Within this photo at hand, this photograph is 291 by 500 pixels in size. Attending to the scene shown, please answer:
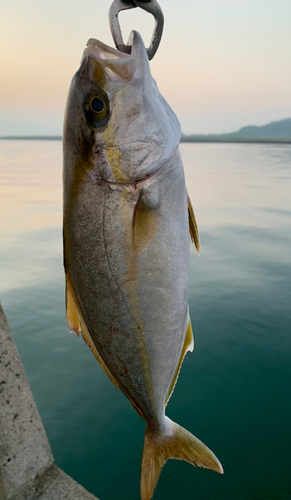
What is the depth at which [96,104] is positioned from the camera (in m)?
1.30

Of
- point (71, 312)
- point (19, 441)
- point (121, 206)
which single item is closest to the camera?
point (121, 206)

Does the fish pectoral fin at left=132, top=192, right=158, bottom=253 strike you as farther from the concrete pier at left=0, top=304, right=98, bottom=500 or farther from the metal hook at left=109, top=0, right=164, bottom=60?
the concrete pier at left=0, top=304, right=98, bottom=500

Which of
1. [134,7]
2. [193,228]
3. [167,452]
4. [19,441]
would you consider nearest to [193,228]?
[193,228]

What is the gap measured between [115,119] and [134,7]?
38 cm

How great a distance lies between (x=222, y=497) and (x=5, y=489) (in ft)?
9.65

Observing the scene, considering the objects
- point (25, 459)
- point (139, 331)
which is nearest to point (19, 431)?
point (25, 459)

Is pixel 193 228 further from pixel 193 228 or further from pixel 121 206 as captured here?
pixel 121 206

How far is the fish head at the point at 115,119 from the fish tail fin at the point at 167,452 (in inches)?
43.8

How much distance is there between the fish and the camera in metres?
1.28

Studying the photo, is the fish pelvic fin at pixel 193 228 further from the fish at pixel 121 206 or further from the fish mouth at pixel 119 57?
the fish mouth at pixel 119 57

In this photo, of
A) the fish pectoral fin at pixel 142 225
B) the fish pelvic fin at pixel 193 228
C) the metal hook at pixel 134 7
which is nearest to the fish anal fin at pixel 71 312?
the fish pectoral fin at pixel 142 225

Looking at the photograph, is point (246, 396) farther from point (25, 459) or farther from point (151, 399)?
point (151, 399)

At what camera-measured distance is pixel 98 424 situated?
5.62 metres

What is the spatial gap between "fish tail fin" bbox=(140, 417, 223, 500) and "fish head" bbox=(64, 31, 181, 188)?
3.65 feet
